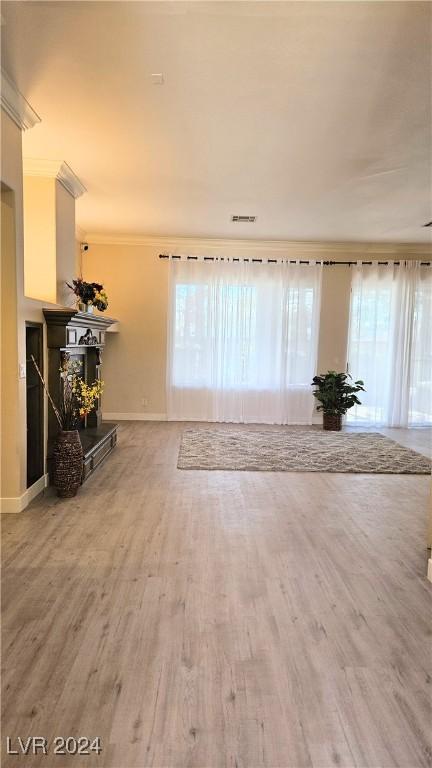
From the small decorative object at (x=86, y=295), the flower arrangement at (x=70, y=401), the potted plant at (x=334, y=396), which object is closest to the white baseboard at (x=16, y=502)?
the flower arrangement at (x=70, y=401)

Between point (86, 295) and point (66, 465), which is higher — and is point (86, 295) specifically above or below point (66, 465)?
above

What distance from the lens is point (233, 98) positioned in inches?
107

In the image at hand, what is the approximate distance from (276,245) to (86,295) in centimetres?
359

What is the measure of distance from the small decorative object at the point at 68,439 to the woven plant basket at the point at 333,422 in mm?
3962

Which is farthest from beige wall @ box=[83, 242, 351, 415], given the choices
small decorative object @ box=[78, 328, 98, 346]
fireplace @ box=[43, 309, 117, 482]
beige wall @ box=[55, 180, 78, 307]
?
beige wall @ box=[55, 180, 78, 307]

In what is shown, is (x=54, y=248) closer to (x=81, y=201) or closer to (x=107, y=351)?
(x=81, y=201)

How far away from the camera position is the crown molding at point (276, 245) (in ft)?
Result: 22.0

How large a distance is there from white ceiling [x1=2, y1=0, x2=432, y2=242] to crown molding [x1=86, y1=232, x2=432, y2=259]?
1.89m

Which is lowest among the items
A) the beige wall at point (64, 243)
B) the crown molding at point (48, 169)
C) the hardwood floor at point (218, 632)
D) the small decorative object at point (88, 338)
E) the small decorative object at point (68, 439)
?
the hardwood floor at point (218, 632)

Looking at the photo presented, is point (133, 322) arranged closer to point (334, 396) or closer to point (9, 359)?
point (334, 396)

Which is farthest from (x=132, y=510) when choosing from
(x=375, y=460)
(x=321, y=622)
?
(x=375, y=460)

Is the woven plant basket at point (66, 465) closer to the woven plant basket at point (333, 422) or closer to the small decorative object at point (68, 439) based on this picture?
the small decorative object at point (68, 439)

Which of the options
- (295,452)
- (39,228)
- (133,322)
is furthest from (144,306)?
(295,452)

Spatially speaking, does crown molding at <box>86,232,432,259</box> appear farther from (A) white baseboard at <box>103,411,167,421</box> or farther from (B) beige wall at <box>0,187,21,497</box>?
(B) beige wall at <box>0,187,21,497</box>
